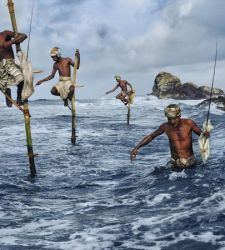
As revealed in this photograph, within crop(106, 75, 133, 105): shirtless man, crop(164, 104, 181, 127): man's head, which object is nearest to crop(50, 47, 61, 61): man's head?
crop(164, 104, 181, 127): man's head

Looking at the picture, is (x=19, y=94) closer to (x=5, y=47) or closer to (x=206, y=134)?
(x=5, y=47)

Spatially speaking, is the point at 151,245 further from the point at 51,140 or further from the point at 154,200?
the point at 51,140

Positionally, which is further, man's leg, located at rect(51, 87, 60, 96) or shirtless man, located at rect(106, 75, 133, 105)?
shirtless man, located at rect(106, 75, 133, 105)

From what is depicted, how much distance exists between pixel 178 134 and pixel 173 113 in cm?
65

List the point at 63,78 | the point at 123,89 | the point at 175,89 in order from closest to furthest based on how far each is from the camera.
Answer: the point at 63,78 → the point at 123,89 → the point at 175,89

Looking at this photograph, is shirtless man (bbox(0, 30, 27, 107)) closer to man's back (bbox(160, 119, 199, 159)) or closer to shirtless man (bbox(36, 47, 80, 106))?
man's back (bbox(160, 119, 199, 159))

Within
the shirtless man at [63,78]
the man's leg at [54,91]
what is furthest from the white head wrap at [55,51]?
the man's leg at [54,91]

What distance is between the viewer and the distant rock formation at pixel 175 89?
76.9 meters

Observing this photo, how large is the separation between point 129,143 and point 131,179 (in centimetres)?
764

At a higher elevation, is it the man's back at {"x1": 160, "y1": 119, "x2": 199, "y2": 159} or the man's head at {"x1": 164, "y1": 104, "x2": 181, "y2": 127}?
the man's head at {"x1": 164, "y1": 104, "x2": 181, "y2": 127}

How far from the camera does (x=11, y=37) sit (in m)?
10.6

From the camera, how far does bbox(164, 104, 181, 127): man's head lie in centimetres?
972

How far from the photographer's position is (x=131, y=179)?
11.5 metres

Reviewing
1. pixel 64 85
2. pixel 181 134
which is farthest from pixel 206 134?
pixel 64 85
